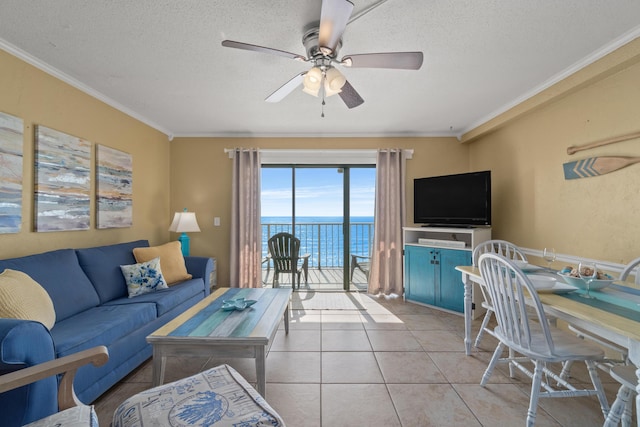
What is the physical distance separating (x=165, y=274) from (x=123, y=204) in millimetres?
982

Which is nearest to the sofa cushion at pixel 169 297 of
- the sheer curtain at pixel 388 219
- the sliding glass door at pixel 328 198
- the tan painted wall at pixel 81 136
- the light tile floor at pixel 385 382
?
the light tile floor at pixel 385 382

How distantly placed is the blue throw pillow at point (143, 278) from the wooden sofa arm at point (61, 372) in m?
1.45

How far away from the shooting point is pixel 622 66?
2168mm

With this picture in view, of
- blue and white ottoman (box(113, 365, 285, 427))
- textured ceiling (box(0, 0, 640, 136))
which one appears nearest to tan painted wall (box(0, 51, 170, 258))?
textured ceiling (box(0, 0, 640, 136))

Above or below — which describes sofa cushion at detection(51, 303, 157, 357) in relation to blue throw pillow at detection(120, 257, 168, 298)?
below

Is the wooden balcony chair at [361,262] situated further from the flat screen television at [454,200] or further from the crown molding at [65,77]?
the crown molding at [65,77]

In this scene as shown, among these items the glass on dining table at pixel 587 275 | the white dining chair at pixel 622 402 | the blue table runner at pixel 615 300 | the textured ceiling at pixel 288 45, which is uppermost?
the textured ceiling at pixel 288 45

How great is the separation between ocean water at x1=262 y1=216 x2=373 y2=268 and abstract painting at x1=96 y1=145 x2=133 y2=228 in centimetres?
213

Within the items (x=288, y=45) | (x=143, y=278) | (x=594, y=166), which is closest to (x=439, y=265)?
(x=594, y=166)

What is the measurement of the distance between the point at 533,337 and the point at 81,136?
4005 mm

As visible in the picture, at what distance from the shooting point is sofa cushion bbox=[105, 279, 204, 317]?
251 cm

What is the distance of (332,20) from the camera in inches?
57.8

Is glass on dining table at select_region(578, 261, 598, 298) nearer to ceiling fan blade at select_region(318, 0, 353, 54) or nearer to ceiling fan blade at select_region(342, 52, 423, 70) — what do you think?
ceiling fan blade at select_region(342, 52, 423, 70)

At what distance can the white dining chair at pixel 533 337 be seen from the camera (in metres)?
1.58
